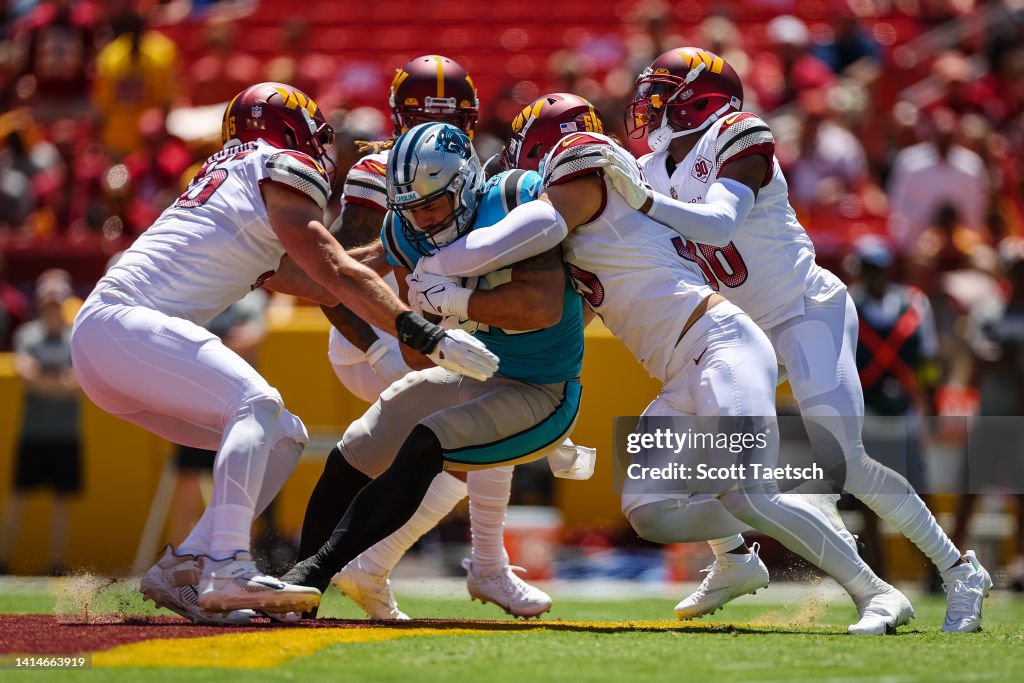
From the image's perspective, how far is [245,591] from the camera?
521 centimetres

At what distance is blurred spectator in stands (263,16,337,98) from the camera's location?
13.8 m

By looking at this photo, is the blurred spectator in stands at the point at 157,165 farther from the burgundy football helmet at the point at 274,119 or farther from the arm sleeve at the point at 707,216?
the arm sleeve at the point at 707,216

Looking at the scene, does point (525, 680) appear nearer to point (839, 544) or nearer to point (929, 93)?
point (839, 544)

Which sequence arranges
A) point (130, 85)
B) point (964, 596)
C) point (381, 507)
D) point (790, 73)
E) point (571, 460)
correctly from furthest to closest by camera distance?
1. point (130, 85)
2. point (790, 73)
3. point (571, 460)
4. point (964, 596)
5. point (381, 507)

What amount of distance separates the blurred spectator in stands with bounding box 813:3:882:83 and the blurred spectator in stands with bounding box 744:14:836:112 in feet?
0.94

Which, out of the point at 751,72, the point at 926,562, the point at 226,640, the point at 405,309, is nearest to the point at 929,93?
the point at 751,72

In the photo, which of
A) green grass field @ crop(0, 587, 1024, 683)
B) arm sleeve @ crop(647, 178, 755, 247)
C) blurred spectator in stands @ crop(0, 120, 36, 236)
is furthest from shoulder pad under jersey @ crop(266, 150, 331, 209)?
blurred spectator in stands @ crop(0, 120, 36, 236)

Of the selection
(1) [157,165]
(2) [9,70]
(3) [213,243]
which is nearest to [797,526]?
(3) [213,243]

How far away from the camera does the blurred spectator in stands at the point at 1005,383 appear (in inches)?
372

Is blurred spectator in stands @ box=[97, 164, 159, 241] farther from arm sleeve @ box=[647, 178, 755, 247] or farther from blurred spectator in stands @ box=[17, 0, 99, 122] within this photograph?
arm sleeve @ box=[647, 178, 755, 247]

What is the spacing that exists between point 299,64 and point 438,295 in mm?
9355

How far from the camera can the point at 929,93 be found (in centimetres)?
1360

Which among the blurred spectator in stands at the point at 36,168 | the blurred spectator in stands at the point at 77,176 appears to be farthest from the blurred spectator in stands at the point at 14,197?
the blurred spectator in stands at the point at 77,176

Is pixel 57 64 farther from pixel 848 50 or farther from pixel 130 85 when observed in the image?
pixel 848 50
